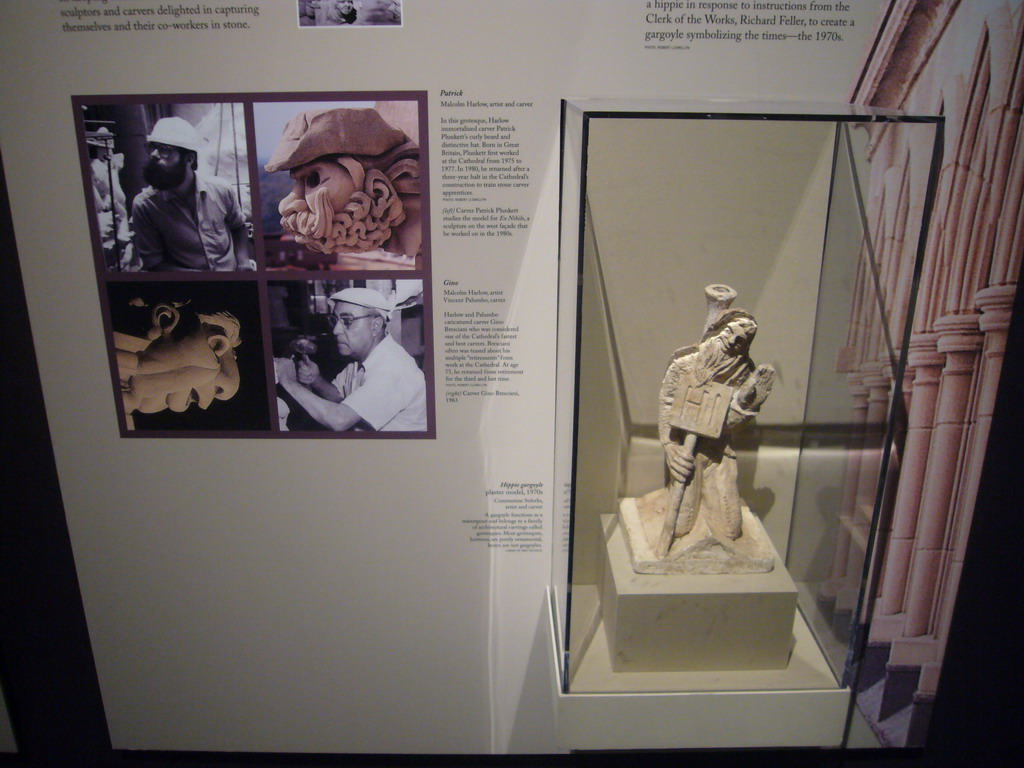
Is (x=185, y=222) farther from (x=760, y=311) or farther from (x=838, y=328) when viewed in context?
(x=838, y=328)

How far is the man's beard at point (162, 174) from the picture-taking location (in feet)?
6.25

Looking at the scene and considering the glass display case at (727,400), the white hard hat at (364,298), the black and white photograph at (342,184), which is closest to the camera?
the glass display case at (727,400)

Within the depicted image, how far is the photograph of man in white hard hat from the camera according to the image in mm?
1878

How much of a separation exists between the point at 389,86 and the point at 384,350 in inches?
28.3

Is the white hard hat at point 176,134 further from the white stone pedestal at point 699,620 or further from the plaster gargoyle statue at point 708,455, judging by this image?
the white stone pedestal at point 699,620

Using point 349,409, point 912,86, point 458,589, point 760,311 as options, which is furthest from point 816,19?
point 458,589

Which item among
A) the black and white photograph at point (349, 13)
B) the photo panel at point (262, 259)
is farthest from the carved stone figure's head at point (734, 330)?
the black and white photograph at point (349, 13)

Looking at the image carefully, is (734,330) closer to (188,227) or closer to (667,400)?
(667,400)

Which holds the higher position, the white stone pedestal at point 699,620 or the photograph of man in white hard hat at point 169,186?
the photograph of man in white hard hat at point 169,186

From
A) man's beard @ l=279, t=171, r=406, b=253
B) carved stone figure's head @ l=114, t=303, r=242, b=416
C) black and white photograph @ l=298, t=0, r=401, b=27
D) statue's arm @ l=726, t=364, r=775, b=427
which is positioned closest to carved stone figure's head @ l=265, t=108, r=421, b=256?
man's beard @ l=279, t=171, r=406, b=253

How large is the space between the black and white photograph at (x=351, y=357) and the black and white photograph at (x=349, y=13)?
0.67 metres

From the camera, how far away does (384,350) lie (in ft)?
6.64

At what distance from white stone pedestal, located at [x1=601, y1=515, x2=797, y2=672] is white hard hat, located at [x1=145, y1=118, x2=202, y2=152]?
1634 mm

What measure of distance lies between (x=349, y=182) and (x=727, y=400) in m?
1.19
